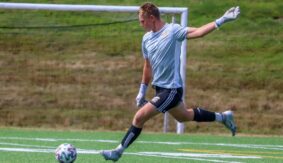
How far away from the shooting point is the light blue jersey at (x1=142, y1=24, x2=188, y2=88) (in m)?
12.8

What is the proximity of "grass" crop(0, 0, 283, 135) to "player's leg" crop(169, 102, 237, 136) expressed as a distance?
9.19 meters

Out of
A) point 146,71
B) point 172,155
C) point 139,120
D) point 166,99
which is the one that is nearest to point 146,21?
point 146,71

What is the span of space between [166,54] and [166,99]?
553mm

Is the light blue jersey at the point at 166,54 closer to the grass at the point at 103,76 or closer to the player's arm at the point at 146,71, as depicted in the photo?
the player's arm at the point at 146,71

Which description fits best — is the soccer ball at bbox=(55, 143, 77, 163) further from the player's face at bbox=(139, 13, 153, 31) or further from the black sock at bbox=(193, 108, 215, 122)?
the black sock at bbox=(193, 108, 215, 122)

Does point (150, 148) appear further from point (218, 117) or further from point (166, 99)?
point (166, 99)

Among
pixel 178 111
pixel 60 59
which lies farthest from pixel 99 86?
pixel 178 111

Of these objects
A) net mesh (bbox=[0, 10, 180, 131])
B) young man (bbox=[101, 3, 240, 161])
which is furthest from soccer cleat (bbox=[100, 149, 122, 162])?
net mesh (bbox=[0, 10, 180, 131])

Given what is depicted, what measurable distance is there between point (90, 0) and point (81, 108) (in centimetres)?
750

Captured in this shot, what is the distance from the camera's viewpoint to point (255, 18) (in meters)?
31.9

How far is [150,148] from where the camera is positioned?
1569 centimetres

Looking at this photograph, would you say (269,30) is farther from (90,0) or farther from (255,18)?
(90,0)

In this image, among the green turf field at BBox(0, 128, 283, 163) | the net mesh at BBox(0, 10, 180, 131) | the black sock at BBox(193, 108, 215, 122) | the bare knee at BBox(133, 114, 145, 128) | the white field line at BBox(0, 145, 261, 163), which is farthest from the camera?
the net mesh at BBox(0, 10, 180, 131)

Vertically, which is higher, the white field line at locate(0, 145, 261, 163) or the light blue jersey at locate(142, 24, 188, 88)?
the light blue jersey at locate(142, 24, 188, 88)
